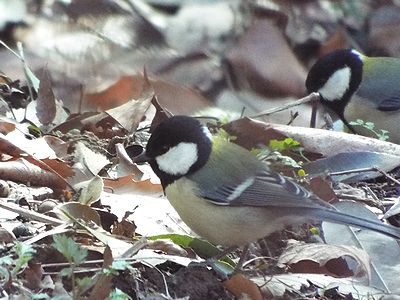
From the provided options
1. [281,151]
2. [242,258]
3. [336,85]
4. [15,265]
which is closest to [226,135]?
[281,151]

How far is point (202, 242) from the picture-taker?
3.45 metres

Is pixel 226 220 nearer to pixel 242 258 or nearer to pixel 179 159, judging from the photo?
pixel 242 258

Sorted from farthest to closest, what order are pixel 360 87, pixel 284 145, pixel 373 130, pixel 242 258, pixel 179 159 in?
pixel 360 87 < pixel 373 130 < pixel 284 145 < pixel 179 159 < pixel 242 258

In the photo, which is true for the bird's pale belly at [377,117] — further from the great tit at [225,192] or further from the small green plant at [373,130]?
the great tit at [225,192]

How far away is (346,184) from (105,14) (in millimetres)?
3084

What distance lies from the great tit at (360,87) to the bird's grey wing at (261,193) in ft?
5.86

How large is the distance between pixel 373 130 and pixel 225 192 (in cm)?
179

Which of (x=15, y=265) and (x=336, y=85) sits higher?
(x=15, y=265)

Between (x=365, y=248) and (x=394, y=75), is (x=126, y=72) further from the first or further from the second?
(x=365, y=248)

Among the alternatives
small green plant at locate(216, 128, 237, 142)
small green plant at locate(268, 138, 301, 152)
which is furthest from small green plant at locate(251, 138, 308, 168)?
small green plant at locate(216, 128, 237, 142)

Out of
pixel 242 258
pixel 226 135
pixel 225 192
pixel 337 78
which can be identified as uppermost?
pixel 225 192

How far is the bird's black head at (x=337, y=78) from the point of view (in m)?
5.29

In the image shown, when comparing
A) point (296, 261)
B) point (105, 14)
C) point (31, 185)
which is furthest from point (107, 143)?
point (105, 14)

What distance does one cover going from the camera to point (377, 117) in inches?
206
